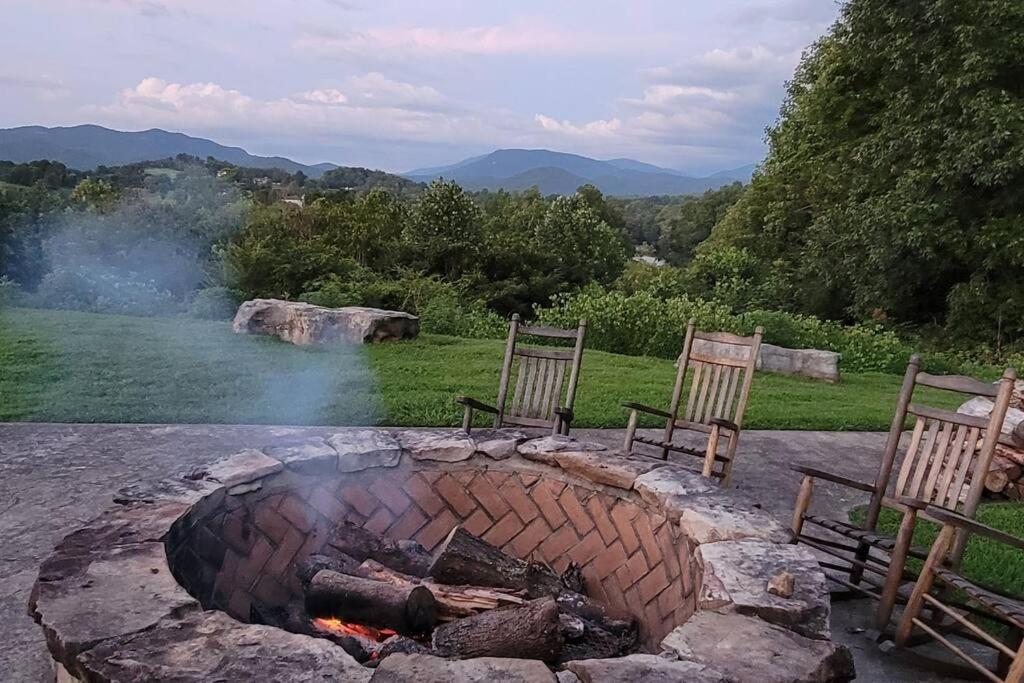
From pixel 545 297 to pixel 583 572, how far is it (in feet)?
52.5

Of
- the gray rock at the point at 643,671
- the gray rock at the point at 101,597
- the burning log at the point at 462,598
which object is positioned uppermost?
the gray rock at the point at 643,671

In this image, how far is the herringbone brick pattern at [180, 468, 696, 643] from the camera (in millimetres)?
2578

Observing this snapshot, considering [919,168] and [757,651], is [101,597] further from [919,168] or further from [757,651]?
[919,168]

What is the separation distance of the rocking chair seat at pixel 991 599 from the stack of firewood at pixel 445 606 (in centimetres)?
105

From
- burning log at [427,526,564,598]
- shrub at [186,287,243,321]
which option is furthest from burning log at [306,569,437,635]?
shrub at [186,287,243,321]

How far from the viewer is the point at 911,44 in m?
12.8

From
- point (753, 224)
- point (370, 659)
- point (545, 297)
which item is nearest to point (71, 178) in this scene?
point (545, 297)

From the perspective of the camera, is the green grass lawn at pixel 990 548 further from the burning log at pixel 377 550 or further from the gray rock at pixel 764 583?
the burning log at pixel 377 550

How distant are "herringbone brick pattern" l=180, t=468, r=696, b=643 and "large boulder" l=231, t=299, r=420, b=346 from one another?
5.56m

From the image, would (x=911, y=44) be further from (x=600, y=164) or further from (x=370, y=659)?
(x=600, y=164)

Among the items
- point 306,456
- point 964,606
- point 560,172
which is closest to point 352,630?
point 306,456

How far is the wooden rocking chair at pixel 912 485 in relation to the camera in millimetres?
2988

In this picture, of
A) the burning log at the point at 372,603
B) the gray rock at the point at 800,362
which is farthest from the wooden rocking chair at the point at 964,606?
the gray rock at the point at 800,362

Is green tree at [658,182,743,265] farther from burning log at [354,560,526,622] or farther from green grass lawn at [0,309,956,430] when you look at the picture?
burning log at [354,560,526,622]
